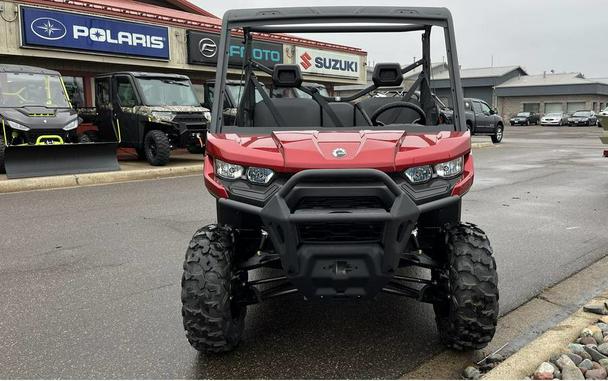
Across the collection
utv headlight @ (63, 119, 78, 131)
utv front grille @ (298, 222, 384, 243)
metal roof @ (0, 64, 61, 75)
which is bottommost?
utv front grille @ (298, 222, 384, 243)

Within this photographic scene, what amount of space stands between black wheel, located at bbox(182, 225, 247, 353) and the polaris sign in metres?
14.1

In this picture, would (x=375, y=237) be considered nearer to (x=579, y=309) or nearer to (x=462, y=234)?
(x=462, y=234)

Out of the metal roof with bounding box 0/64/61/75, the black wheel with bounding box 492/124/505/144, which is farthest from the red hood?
the black wheel with bounding box 492/124/505/144

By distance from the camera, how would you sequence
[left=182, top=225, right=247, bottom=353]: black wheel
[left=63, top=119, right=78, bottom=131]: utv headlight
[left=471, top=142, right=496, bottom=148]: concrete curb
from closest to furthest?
[left=182, top=225, right=247, bottom=353]: black wheel, [left=63, top=119, right=78, bottom=131]: utv headlight, [left=471, top=142, right=496, bottom=148]: concrete curb

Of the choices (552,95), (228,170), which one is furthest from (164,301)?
(552,95)

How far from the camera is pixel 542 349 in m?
3.14

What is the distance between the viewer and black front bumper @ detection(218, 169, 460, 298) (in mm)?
2740

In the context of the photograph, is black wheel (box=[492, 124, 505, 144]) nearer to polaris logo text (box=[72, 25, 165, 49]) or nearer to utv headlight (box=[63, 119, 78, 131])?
polaris logo text (box=[72, 25, 165, 49])

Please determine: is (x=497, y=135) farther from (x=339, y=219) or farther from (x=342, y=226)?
(x=339, y=219)

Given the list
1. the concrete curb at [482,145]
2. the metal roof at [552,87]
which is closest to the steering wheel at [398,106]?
the concrete curb at [482,145]

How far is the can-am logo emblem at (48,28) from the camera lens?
48.3 feet

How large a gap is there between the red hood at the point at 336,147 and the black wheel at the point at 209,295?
0.53m

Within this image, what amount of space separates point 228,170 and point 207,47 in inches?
678

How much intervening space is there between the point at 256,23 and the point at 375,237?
1.69m
